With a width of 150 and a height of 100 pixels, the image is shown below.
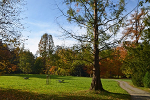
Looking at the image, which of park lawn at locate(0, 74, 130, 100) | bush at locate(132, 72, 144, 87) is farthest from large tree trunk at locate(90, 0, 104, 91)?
bush at locate(132, 72, 144, 87)

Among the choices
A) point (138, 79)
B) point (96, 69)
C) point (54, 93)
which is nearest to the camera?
point (54, 93)

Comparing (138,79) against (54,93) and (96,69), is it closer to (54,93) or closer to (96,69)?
(96,69)

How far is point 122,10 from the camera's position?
10.3m

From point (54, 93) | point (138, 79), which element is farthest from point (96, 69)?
point (138, 79)

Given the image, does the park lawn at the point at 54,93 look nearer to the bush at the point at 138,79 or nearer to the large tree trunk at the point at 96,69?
the large tree trunk at the point at 96,69

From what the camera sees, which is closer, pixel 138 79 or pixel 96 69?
pixel 96 69

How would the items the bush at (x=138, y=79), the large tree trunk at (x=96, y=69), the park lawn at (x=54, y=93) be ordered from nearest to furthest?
1. the park lawn at (x=54, y=93)
2. the large tree trunk at (x=96, y=69)
3. the bush at (x=138, y=79)

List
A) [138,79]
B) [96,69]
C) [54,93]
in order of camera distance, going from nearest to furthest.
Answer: [54,93] < [96,69] < [138,79]

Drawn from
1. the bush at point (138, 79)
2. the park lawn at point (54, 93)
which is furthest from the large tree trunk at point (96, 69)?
the bush at point (138, 79)

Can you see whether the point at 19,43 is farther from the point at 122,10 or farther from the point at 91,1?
the point at 122,10

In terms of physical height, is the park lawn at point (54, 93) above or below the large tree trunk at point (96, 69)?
below

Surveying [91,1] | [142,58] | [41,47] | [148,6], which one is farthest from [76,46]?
[41,47]

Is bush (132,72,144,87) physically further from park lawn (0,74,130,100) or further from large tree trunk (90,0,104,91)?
large tree trunk (90,0,104,91)

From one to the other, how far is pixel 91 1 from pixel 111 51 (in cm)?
411
